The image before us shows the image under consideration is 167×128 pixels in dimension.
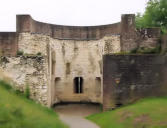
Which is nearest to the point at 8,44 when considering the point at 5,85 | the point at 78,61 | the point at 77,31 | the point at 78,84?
the point at 5,85

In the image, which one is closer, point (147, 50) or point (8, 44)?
point (8, 44)

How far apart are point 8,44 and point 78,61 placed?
607 cm

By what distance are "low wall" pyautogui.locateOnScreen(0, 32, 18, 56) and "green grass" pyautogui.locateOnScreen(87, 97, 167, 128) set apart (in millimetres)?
6346

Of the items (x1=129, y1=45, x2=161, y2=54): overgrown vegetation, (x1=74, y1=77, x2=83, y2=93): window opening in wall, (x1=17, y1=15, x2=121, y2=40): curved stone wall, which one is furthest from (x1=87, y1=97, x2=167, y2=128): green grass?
(x1=17, y1=15, x2=121, y2=40): curved stone wall

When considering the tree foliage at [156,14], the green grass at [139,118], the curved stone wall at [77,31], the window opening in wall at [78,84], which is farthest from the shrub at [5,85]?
the tree foliage at [156,14]

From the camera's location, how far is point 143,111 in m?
9.53

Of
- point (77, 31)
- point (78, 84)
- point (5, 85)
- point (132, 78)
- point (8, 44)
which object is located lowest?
point (78, 84)

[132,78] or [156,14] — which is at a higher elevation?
[156,14]

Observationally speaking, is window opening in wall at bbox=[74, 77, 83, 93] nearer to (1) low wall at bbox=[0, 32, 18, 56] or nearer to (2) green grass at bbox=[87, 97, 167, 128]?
(1) low wall at bbox=[0, 32, 18, 56]

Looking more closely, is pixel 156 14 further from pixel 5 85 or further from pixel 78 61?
pixel 5 85

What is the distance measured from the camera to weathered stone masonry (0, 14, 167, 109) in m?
12.0

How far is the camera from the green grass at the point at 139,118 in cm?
833

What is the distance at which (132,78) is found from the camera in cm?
1202

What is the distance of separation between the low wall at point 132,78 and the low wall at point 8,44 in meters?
5.53
